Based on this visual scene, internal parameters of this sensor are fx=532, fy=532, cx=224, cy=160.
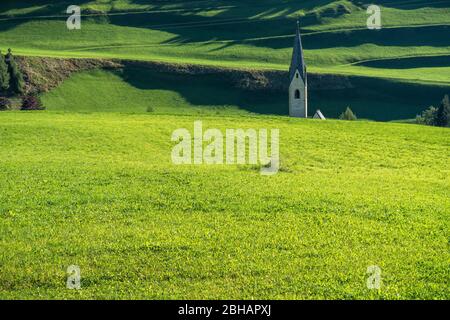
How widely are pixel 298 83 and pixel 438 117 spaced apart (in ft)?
103

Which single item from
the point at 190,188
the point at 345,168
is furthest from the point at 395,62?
the point at 190,188

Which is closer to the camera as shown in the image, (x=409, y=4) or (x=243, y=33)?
(x=243, y=33)

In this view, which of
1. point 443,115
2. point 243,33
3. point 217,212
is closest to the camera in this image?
A: point 217,212

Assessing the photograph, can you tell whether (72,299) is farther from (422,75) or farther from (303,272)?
(422,75)

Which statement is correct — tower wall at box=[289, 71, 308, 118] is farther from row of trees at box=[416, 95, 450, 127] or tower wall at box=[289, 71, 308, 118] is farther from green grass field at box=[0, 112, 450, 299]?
green grass field at box=[0, 112, 450, 299]

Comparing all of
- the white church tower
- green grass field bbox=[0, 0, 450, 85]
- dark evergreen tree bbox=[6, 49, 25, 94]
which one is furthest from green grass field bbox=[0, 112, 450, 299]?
green grass field bbox=[0, 0, 450, 85]

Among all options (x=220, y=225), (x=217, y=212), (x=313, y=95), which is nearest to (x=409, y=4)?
(x=313, y=95)

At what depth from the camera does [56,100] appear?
293ft

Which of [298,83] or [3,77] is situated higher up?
[3,77]

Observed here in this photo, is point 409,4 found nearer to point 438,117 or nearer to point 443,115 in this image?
point 443,115

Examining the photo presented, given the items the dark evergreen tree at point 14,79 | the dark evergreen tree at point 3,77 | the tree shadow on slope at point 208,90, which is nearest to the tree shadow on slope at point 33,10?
the tree shadow on slope at point 208,90

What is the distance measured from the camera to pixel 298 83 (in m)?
71.7
